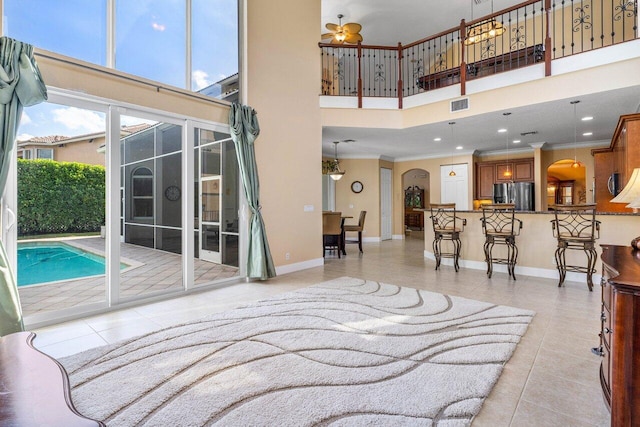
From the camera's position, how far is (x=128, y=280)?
4430 millimetres

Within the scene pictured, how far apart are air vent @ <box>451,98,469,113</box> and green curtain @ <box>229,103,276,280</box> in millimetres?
3709

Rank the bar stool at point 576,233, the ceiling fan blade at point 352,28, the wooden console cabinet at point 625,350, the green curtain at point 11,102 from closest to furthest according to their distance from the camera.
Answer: the wooden console cabinet at point 625,350 < the green curtain at point 11,102 < the bar stool at point 576,233 < the ceiling fan blade at point 352,28

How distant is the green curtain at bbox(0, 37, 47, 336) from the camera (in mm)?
2619

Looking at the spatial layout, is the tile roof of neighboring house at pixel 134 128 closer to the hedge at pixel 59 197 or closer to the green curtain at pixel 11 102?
the hedge at pixel 59 197

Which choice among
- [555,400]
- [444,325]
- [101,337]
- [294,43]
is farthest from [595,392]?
[294,43]

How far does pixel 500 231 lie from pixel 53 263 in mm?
6167

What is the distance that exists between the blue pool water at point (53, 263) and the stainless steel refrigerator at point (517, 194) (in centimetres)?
952

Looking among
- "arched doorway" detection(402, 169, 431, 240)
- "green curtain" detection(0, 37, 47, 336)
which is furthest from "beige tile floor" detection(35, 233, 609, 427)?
"arched doorway" detection(402, 169, 431, 240)

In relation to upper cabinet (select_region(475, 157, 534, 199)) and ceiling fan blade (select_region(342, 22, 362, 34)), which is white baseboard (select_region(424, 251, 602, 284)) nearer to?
upper cabinet (select_region(475, 157, 534, 199))

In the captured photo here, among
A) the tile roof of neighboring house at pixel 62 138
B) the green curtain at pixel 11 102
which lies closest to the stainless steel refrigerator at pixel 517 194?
the tile roof of neighboring house at pixel 62 138

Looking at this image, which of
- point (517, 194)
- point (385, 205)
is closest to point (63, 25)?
point (385, 205)

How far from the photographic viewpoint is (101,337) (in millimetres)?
2852

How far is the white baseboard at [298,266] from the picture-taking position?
17.8 feet

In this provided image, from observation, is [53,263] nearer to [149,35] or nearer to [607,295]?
[149,35]
